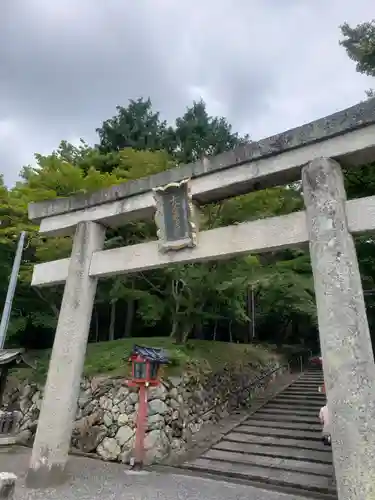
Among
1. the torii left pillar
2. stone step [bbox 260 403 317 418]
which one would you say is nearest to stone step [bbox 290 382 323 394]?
stone step [bbox 260 403 317 418]

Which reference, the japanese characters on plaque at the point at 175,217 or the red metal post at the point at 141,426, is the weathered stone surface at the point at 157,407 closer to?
the red metal post at the point at 141,426

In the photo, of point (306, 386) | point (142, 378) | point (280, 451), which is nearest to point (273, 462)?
point (280, 451)

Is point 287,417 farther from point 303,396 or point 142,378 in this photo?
point 142,378

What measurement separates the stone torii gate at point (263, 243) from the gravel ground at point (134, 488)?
46cm

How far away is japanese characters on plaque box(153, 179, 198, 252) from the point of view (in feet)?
23.6

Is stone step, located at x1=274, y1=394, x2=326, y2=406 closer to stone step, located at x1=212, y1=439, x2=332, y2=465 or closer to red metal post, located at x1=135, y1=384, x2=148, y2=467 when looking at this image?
stone step, located at x1=212, y1=439, x2=332, y2=465

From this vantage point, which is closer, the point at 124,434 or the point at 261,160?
the point at 261,160

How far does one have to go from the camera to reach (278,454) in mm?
8805

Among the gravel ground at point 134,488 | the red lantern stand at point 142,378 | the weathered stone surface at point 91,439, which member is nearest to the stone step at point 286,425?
the gravel ground at point 134,488

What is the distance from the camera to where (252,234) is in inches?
261

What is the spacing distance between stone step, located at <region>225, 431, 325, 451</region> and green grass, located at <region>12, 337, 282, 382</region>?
2.18 meters

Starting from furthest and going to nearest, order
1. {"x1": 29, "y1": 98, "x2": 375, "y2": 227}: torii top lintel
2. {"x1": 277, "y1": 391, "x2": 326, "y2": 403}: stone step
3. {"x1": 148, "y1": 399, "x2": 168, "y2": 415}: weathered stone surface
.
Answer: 1. {"x1": 277, "y1": 391, "x2": 326, "y2": 403}: stone step
2. {"x1": 148, "y1": 399, "x2": 168, "y2": 415}: weathered stone surface
3. {"x1": 29, "y1": 98, "x2": 375, "y2": 227}: torii top lintel

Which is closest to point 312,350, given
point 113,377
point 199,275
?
point 199,275

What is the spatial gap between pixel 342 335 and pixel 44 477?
5805 millimetres
